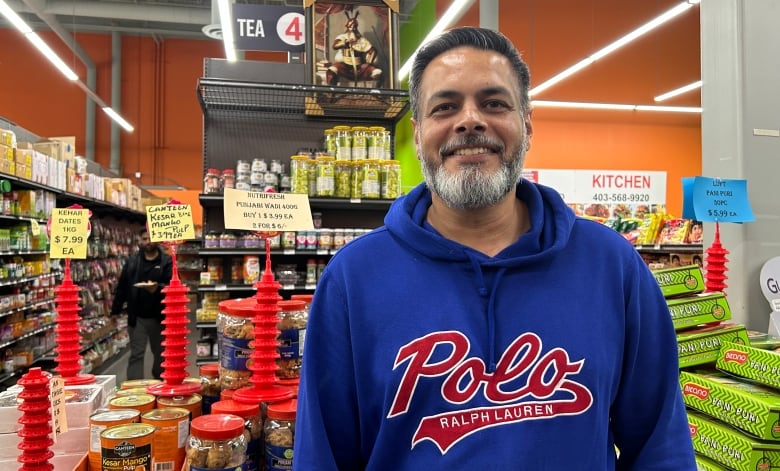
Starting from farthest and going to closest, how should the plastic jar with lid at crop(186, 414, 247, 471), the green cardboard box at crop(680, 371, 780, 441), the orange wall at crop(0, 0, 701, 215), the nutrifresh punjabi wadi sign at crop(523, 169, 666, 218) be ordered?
the nutrifresh punjabi wadi sign at crop(523, 169, 666, 218) < the orange wall at crop(0, 0, 701, 215) < the green cardboard box at crop(680, 371, 780, 441) < the plastic jar with lid at crop(186, 414, 247, 471)

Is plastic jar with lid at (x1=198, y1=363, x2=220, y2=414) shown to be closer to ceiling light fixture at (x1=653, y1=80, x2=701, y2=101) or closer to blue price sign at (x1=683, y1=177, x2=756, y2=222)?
blue price sign at (x1=683, y1=177, x2=756, y2=222)

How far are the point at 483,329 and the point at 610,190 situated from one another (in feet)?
34.0

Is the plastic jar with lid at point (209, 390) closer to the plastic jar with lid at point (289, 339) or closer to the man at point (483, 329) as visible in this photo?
the plastic jar with lid at point (289, 339)

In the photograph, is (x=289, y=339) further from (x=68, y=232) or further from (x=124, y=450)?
(x=68, y=232)

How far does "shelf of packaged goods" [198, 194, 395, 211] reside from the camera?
439 cm

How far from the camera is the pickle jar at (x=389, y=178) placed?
450 centimetres

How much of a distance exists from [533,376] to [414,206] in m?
0.51

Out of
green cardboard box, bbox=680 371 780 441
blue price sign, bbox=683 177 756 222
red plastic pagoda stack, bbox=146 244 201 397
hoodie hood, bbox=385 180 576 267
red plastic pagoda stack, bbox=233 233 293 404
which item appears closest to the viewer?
hoodie hood, bbox=385 180 576 267

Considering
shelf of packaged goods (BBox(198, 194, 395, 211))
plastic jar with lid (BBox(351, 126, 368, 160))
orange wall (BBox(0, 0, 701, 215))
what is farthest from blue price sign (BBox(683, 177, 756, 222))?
orange wall (BBox(0, 0, 701, 215))

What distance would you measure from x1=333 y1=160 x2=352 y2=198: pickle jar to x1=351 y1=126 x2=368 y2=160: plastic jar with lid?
0.11 m

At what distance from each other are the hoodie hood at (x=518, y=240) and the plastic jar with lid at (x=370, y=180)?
308 cm

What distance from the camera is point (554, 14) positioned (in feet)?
33.1

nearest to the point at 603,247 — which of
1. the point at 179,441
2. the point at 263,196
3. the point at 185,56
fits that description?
the point at 263,196

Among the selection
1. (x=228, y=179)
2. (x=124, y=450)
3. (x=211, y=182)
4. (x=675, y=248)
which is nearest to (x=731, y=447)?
(x=124, y=450)
